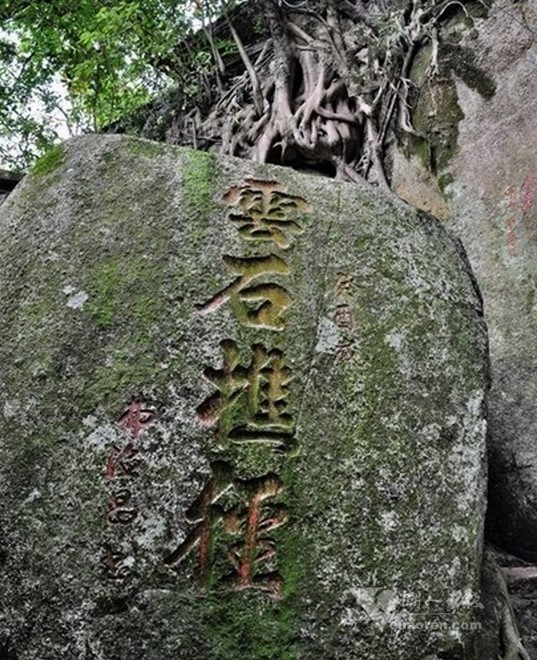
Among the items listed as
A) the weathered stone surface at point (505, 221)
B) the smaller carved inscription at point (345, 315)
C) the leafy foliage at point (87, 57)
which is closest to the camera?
the smaller carved inscription at point (345, 315)

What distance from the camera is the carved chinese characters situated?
1.91 meters

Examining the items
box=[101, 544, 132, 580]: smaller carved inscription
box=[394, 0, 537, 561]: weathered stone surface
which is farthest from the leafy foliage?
box=[101, 544, 132, 580]: smaller carved inscription

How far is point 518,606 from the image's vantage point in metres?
2.42

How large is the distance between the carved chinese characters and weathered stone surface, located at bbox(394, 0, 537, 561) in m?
1.14

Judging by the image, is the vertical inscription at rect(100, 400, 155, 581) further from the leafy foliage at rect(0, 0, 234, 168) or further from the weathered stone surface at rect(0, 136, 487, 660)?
the leafy foliage at rect(0, 0, 234, 168)

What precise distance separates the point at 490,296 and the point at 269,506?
63.0 inches

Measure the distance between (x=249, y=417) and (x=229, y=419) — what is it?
60 millimetres

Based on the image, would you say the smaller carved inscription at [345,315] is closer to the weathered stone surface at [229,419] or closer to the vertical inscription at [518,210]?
the weathered stone surface at [229,419]

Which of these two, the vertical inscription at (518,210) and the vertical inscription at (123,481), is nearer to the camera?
the vertical inscription at (123,481)

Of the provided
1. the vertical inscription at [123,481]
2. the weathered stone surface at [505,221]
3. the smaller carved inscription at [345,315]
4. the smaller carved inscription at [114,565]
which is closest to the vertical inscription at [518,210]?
the weathered stone surface at [505,221]

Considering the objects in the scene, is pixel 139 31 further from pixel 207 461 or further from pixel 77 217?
pixel 207 461

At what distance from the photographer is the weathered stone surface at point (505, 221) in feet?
9.04

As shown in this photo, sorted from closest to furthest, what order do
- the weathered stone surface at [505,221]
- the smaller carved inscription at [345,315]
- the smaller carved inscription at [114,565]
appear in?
the smaller carved inscription at [114,565], the smaller carved inscription at [345,315], the weathered stone surface at [505,221]

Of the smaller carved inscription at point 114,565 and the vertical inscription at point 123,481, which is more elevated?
the vertical inscription at point 123,481
